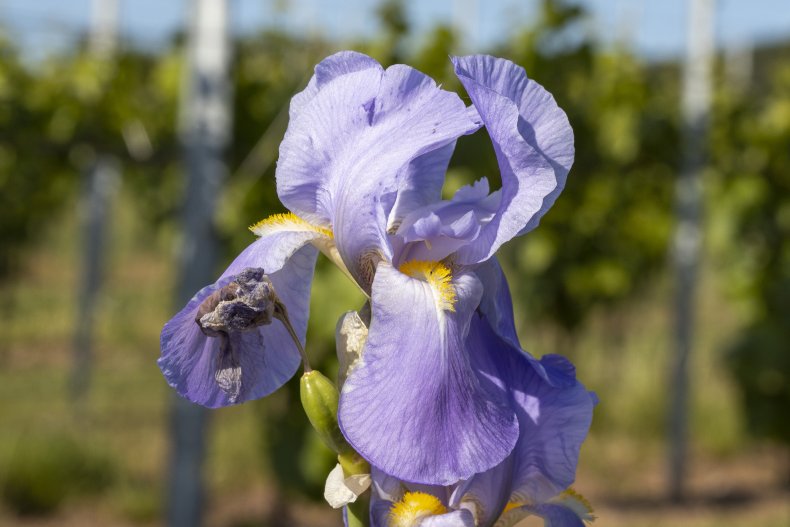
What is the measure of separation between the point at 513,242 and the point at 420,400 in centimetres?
550

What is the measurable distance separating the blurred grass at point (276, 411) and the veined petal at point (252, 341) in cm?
303

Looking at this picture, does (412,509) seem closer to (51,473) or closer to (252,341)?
(252,341)

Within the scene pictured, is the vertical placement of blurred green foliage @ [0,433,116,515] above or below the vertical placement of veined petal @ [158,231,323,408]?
below

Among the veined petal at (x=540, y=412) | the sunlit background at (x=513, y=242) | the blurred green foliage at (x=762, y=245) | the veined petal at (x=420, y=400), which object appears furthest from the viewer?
the blurred green foliage at (x=762, y=245)

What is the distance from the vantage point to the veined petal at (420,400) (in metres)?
0.71

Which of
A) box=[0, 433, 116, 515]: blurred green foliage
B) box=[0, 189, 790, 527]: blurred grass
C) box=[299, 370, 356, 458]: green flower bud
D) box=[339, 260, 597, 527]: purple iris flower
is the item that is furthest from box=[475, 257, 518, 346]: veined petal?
box=[0, 433, 116, 515]: blurred green foliage

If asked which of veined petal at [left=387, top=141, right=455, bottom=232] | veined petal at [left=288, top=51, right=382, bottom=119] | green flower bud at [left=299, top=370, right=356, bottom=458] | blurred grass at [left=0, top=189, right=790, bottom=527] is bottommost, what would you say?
blurred grass at [left=0, top=189, right=790, bottom=527]

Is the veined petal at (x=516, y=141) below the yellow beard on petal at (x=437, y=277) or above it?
above

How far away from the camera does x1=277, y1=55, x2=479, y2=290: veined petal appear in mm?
804

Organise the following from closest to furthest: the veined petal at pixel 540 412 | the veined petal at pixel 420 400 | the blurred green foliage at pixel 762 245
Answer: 1. the veined petal at pixel 420 400
2. the veined petal at pixel 540 412
3. the blurred green foliage at pixel 762 245

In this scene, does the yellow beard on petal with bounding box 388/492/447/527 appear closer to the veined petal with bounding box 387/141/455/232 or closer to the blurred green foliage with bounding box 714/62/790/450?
the veined petal with bounding box 387/141/455/232

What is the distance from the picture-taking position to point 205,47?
3922 mm

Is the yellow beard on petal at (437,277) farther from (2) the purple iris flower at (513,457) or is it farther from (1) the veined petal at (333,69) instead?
(1) the veined petal at (333,69)

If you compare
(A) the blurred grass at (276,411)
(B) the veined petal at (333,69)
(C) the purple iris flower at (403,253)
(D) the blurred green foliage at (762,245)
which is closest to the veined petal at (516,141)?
(C) the purple iris flower at (403,253)
